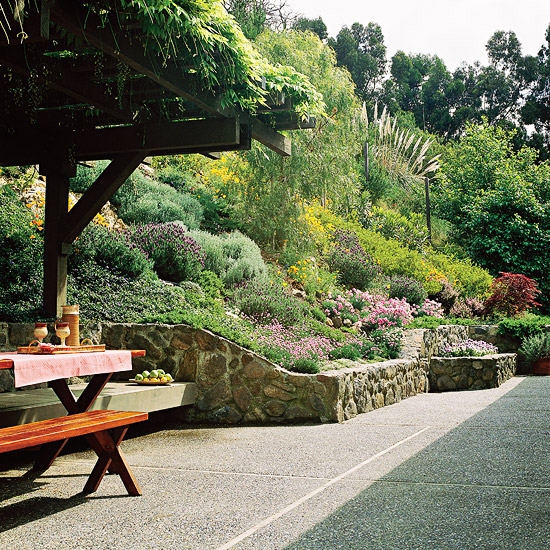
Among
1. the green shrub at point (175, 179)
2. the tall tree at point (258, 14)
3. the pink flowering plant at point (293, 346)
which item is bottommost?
the pink flowering plant at point (293, 346)

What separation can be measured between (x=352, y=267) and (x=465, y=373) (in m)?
3.43

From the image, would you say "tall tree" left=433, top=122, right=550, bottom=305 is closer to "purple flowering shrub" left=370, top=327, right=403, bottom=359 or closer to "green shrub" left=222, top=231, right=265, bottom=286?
"purple flowering shrub" left=370, top=327, right=403, bottom=359

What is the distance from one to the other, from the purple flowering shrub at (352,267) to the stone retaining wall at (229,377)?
234 inches

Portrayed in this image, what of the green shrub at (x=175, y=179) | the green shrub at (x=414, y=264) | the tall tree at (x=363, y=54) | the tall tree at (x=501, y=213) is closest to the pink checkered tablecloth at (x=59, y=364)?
the green shrub at (x=175, y=179)

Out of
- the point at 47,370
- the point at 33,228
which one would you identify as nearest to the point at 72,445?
the point at 47,370

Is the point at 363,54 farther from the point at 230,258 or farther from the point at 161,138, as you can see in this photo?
the point at 161,138

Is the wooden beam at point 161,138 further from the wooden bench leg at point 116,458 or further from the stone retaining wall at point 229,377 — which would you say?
the wooden bench leg at point 116,458

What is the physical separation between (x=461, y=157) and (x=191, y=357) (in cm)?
1944

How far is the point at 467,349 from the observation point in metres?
12.2

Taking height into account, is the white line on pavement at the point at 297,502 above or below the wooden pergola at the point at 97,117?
below

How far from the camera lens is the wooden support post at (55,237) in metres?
7.43

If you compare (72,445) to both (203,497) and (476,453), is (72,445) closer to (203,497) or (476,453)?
(203,497)

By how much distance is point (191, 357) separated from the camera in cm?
767

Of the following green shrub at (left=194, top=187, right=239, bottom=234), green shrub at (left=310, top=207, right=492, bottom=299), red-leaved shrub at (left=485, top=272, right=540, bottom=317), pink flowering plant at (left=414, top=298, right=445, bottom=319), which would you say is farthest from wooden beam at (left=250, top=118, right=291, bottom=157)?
red-leaved shrub at (left=485, top=272, right=540, bottom=317)
